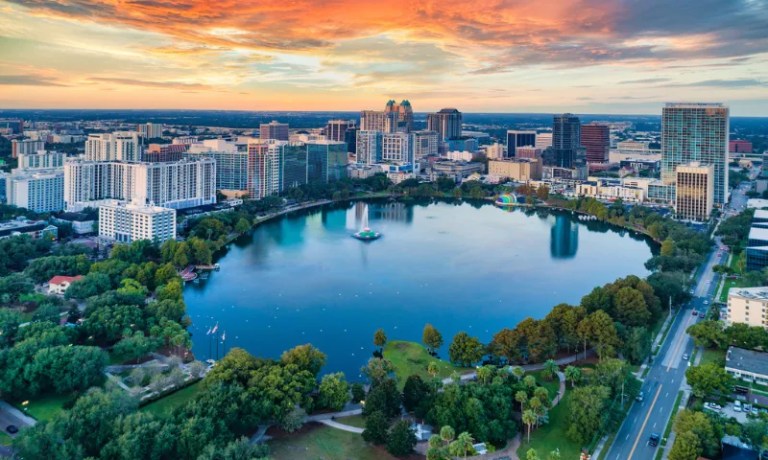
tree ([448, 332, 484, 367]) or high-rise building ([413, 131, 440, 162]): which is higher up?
high-rise building ([413, 131, 440, 162])

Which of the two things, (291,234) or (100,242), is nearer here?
(100,242)

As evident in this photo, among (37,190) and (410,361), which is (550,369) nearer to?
(410,361)

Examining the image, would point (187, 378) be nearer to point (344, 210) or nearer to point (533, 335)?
point (533, 335)

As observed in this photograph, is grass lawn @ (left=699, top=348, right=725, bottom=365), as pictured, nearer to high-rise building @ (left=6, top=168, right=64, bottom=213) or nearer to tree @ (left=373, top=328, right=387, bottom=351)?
tree @ (left=373, top=328, right=387, bottom=351)

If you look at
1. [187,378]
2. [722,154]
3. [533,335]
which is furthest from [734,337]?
[722,154]

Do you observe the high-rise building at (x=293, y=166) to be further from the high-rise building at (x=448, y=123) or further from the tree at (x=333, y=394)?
the high-rise building at (x=448, y=123)

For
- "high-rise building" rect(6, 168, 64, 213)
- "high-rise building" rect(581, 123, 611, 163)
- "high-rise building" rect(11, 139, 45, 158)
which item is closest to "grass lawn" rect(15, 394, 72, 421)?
"high-rise building" rect(6, 168, 64, 213)

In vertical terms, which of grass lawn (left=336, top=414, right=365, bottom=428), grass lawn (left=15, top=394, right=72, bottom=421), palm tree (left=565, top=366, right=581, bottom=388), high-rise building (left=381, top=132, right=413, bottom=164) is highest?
high-rise building (left=381, top=132, right=413, bottom=164)
